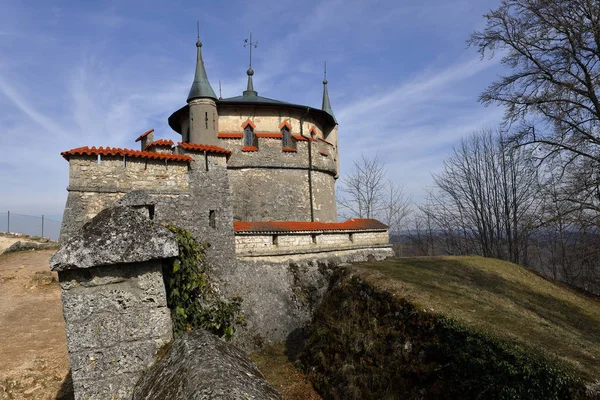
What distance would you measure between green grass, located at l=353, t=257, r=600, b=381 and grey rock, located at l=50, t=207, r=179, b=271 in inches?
237

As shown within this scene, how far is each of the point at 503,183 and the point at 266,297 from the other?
20.3 meters

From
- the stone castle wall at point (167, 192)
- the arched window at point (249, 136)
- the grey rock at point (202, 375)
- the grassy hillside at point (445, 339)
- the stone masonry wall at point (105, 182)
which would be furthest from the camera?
the arched window at point (249, 136)

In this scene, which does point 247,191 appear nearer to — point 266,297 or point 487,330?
point 266,297

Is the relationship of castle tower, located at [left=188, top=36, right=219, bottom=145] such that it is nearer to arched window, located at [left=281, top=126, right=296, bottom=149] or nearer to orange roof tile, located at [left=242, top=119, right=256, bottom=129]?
orange roof tile, located at [left=242, top=119, right=256, bottom=129]

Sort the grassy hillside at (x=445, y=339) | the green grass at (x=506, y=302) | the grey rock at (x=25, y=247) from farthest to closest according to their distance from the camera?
the grey rock at (x=25, y=247)
the green grass at (x=506, y=302)
the grassy hillside at (x=445, y=339)

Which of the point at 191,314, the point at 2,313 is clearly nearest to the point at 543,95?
the point at 191,314

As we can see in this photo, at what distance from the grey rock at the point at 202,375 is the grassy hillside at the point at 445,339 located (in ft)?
16.2

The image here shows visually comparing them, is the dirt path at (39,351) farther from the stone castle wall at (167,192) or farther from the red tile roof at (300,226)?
the red tile roof at (300,226)

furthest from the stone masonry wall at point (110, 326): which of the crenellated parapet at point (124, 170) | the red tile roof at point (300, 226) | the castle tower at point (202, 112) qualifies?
the castle tower at point (202, 112)

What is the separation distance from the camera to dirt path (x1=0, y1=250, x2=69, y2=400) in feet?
26.2

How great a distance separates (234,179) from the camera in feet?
53.5

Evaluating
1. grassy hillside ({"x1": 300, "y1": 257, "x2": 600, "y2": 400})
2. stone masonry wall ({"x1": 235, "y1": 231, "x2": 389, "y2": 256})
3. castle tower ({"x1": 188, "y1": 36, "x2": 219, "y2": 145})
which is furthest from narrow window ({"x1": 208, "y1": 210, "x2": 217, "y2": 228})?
castle tower ({"x1": 188, "y1": 36, "x2": 219, "y2": 145})

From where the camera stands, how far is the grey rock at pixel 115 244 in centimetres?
236

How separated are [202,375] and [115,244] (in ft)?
3.68
